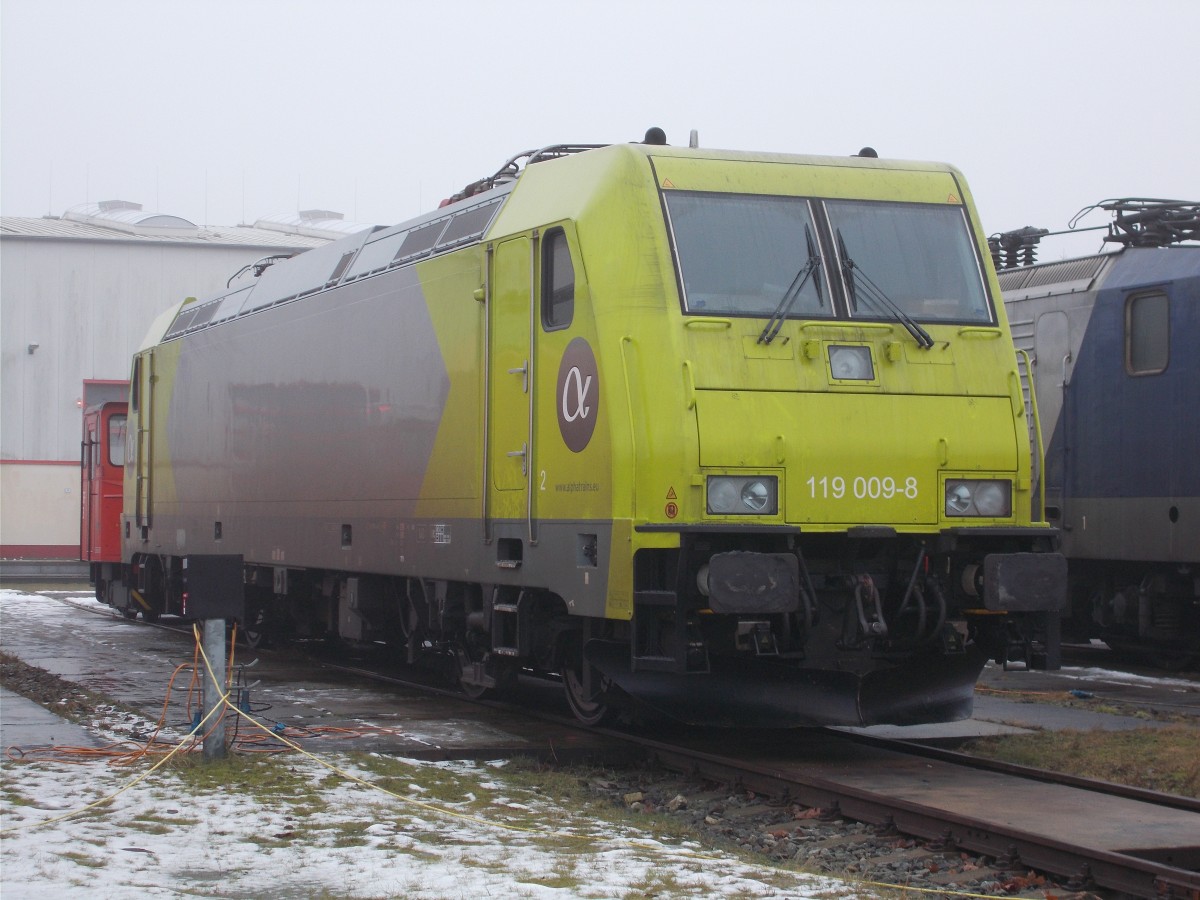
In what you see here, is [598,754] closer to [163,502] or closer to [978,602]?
[978,602]

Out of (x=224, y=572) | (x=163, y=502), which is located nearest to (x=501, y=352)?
(x=224, y=572)

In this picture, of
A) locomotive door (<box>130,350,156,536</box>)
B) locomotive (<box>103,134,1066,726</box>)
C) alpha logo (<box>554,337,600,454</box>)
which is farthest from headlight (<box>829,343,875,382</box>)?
locomotive door (<box>130,350,156,536</box>)

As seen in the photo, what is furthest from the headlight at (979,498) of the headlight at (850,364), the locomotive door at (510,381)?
the locomotive door at (510,381)

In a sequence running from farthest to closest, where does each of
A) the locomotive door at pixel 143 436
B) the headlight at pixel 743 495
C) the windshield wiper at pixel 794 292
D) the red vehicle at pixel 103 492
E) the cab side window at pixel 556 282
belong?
1. the red vehicle at pixel 103 492
2. the locomotive door at pixel 143 436
3. the cab side window at pixel 556 282
4. the windshield wiper at pixel 794 292
5. the headlight at pixel 743 495

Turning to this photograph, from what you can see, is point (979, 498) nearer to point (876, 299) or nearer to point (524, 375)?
point (876, 299)

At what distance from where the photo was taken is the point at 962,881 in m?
6.82

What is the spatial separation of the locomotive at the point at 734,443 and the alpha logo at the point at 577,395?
0.06 feet

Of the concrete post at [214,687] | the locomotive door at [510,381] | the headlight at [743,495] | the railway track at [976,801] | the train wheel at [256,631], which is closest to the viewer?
the railway track at [976,801]

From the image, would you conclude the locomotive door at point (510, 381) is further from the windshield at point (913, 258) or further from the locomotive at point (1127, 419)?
the locomotive at point (1127, 419)

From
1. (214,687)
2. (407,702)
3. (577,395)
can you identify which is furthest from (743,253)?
(407,702)

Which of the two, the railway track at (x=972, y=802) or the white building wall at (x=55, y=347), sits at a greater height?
the white building wall at (x=55, y=347)

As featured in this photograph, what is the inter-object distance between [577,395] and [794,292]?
143 cm

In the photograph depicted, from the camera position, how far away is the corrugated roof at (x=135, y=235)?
149ft

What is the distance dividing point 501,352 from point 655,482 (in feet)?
7.28
